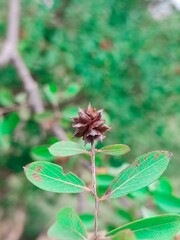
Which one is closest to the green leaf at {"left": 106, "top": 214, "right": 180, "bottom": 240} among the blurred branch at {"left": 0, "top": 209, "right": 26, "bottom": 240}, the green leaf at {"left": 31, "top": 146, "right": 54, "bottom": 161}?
the green leaf at {"left": 31, "top": 146, "right": 54, "bottom": 161}

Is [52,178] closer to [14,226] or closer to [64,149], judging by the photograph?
[64,149]

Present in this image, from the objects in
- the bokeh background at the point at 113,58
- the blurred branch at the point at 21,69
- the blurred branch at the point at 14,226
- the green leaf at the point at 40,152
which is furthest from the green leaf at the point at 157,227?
the blurred branch at the point at 14,226

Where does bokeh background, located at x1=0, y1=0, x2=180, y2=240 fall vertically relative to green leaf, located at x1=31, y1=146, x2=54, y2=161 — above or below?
above

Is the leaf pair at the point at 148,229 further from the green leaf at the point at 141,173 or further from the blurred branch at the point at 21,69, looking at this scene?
the blurred branch at the point at 21,69

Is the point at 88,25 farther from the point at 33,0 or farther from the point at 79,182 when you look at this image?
the point at 79,182

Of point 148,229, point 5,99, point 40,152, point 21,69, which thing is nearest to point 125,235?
point 148,229

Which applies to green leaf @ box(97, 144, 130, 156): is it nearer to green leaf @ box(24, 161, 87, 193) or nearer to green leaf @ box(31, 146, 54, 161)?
green leaf @ box(24, 161, 87, 193)
